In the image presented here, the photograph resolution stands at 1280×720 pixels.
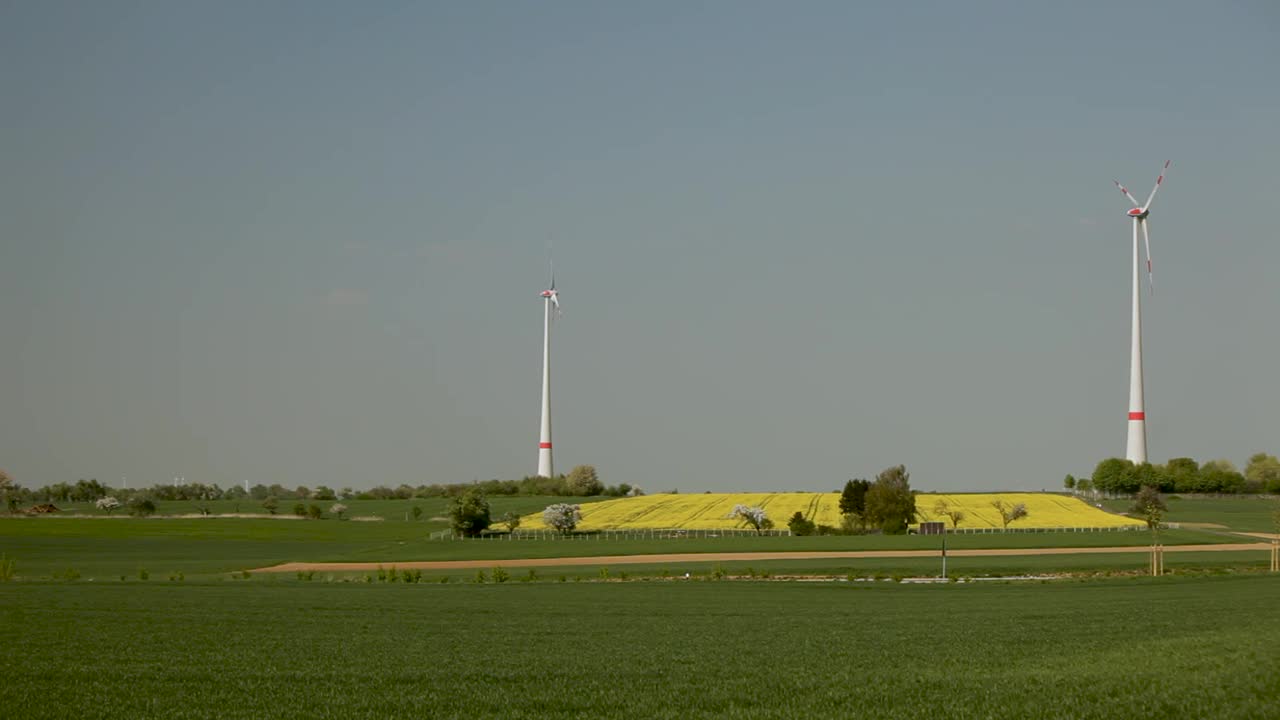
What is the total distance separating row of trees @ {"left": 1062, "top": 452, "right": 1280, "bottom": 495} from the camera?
538 ft

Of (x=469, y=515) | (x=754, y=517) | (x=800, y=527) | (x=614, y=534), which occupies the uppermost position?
(x=469, y=515)

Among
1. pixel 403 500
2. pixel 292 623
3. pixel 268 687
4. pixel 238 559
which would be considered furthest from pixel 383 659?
pixel 403 500

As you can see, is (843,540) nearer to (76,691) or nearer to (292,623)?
(292,623)

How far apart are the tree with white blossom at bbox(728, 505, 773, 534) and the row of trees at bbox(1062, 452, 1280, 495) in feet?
220

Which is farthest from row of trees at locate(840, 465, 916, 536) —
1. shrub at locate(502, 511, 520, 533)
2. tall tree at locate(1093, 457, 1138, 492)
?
tall tree at locate(1093, 457, 1138, 492)

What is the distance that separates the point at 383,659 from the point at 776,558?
198 ft

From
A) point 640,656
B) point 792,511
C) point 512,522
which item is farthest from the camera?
point 792,511

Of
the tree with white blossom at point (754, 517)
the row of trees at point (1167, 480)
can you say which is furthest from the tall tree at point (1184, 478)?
the tree with white blossom at point (754, 517)

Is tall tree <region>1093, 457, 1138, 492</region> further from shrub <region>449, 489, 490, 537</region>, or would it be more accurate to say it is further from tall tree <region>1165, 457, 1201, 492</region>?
shrub <region>449, 489, 490, 537</region>

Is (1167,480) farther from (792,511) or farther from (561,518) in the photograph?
(561,518)

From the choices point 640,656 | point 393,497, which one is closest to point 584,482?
point 393,497

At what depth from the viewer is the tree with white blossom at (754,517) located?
12012 cm

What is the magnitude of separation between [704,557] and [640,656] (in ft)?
199

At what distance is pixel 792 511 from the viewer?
449 ft
